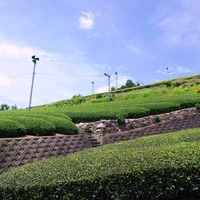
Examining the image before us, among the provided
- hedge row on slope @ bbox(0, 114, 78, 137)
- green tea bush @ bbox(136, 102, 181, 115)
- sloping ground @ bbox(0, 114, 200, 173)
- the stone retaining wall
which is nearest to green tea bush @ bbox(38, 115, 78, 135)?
hedge row on slope @ bbox(0, 114, 78, 137)

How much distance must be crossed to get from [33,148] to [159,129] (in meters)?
5.27

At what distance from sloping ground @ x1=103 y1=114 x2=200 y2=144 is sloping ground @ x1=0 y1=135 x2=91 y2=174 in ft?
3.74

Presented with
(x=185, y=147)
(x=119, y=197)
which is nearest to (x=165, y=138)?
(x=185, y=147)

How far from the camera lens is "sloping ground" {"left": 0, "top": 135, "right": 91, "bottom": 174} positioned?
801 centimetres

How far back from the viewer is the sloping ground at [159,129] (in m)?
10.6

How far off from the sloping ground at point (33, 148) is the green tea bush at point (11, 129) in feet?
1.51

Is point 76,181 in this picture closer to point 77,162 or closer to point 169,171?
point 77,162

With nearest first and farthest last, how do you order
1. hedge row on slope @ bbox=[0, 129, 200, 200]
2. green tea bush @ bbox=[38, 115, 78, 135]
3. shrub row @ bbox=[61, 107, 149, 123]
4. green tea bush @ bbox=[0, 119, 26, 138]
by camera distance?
hedge row on slope @ bbox=[0, 129, 200, 200] → green tea bush @ bbox=[0, 119, 26, 138] → green tea bush @ bbox=[38, 115, 78, 135] → shrub row @ bbox=[61, 107, 149, 123]

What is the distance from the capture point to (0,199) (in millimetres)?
4750

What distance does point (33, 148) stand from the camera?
8.77 meters

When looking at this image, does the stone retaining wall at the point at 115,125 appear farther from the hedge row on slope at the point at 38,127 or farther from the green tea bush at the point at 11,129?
the green tea bush at the point at 11,129

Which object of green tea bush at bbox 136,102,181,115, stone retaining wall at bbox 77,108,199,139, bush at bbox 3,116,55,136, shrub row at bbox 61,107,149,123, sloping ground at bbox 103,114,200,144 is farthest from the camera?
green tea bush at bbox 136,102,181,115

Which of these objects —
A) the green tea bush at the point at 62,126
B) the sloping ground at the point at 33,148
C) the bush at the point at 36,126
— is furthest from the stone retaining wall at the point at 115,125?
the bush at the point at 36,126

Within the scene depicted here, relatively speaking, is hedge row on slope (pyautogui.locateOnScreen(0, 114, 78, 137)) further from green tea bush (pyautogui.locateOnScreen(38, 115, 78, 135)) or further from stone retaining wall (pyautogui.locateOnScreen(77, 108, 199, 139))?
stone retaining wall (pyautogui.locateOnScreen(77, 108, 199, 139))
